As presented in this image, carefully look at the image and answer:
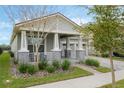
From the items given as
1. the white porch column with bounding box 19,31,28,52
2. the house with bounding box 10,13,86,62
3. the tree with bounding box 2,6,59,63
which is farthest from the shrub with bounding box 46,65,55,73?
the white porch column with bounding box 19,31,28,52

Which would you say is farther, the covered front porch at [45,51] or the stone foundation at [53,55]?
the stone foundation at [53,55]

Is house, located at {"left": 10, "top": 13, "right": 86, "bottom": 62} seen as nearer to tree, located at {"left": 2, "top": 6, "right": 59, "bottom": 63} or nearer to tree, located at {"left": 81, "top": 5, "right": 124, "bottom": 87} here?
tree, located at {"left": 2, "top": 6, "right": 59, "bottom": 63}

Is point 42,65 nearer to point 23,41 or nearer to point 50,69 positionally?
point 50,69

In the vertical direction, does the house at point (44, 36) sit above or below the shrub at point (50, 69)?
above

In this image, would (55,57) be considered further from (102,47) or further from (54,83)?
(102,47)

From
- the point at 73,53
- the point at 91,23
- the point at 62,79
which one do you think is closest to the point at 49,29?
the point at 73,53

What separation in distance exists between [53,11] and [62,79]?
18.0 feet

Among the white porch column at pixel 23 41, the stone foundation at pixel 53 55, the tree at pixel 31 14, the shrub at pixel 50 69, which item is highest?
the tree at pixel 31 14

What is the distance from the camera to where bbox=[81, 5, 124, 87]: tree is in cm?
675

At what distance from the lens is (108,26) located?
22.2ft

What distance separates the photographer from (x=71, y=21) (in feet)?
48.1

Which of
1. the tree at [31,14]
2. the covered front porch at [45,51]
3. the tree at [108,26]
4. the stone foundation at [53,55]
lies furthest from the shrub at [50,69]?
the tree at [108,26]

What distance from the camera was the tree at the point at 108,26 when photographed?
22.1 feet

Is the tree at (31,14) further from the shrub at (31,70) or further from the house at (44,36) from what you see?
the shrub at (31,70)
